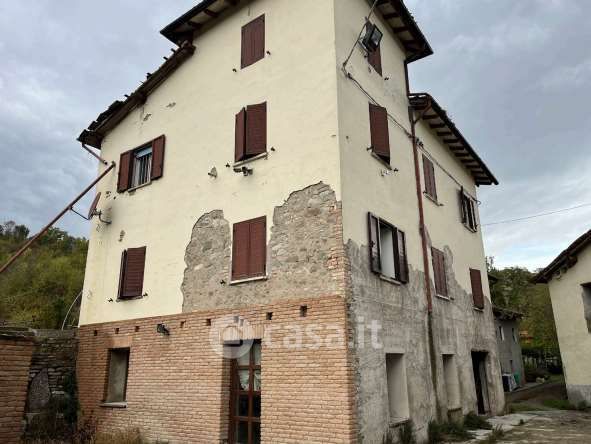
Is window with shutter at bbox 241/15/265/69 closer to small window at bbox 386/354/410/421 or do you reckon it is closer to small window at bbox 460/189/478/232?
small window at bbox 386/354/410/421

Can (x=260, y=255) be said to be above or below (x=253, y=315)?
above

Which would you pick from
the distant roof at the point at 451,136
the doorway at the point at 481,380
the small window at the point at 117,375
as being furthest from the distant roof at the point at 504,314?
the small window at the point at 117,375

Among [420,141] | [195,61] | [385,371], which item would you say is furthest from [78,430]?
[420,141]

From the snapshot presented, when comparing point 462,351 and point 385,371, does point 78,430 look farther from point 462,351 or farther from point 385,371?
point 462,351

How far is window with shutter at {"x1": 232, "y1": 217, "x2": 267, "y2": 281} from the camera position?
9.12 meters

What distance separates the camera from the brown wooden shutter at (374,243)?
346 inches

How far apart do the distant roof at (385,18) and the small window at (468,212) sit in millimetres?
5149

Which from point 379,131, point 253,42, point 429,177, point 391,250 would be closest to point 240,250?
point 391,250

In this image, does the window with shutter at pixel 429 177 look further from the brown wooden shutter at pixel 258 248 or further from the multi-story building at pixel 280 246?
the brown wooden shutter at pixel 258 248

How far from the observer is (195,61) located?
12.4m

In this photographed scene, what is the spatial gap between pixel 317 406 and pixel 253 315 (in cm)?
219

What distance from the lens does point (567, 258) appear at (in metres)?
15.7

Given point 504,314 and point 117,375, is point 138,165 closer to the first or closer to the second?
point 117,375

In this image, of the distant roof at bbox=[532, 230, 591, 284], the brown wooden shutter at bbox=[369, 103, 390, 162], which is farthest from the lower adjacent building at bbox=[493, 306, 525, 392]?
the brown wooden shutter at bbox=[369, 103, 390, 162]
